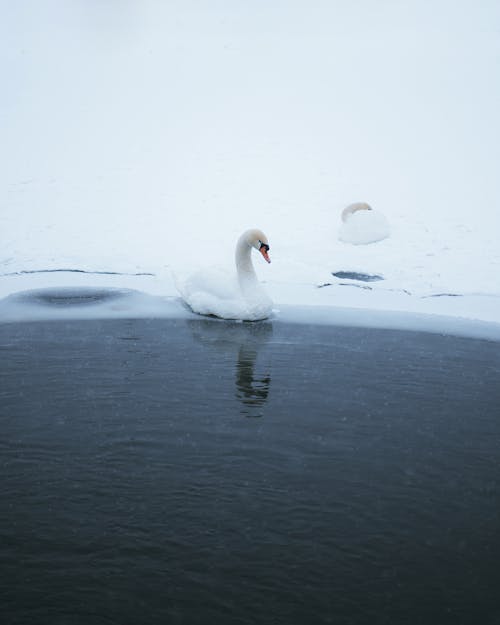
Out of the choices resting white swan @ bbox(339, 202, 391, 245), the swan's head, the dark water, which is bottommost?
the dark water

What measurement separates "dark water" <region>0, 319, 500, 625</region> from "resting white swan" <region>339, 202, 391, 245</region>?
7.74m

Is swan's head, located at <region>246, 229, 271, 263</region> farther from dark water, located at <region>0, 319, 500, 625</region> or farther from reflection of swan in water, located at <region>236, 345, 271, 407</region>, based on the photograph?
dark water, located at <region>0, 319, 500, 625</region>

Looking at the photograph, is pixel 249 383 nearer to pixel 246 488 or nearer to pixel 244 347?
pixel 244 347

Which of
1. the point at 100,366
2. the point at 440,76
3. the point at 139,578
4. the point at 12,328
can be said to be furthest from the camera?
the point at 440,76

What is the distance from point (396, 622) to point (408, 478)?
1.86 meters

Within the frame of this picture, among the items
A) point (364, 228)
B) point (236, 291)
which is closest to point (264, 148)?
point (364, 228)

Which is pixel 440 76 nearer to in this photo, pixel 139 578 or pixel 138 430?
pixel 138 430

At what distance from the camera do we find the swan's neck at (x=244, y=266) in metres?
11.8

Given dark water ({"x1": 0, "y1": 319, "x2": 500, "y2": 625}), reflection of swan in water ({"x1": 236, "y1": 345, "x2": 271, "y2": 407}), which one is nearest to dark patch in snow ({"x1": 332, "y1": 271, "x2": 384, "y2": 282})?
dark water ({"x1": 0, "y1": 319, "x2": 500, "y2": 625})

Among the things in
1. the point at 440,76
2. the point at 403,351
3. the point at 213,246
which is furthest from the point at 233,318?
the point at 440,76

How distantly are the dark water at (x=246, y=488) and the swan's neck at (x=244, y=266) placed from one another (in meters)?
2.54

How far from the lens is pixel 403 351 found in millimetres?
10000

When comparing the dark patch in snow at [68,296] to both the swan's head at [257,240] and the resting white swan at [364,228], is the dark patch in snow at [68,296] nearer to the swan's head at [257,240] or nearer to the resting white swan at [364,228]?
the swan's head at [257,240]

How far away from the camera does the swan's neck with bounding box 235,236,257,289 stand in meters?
11.8
